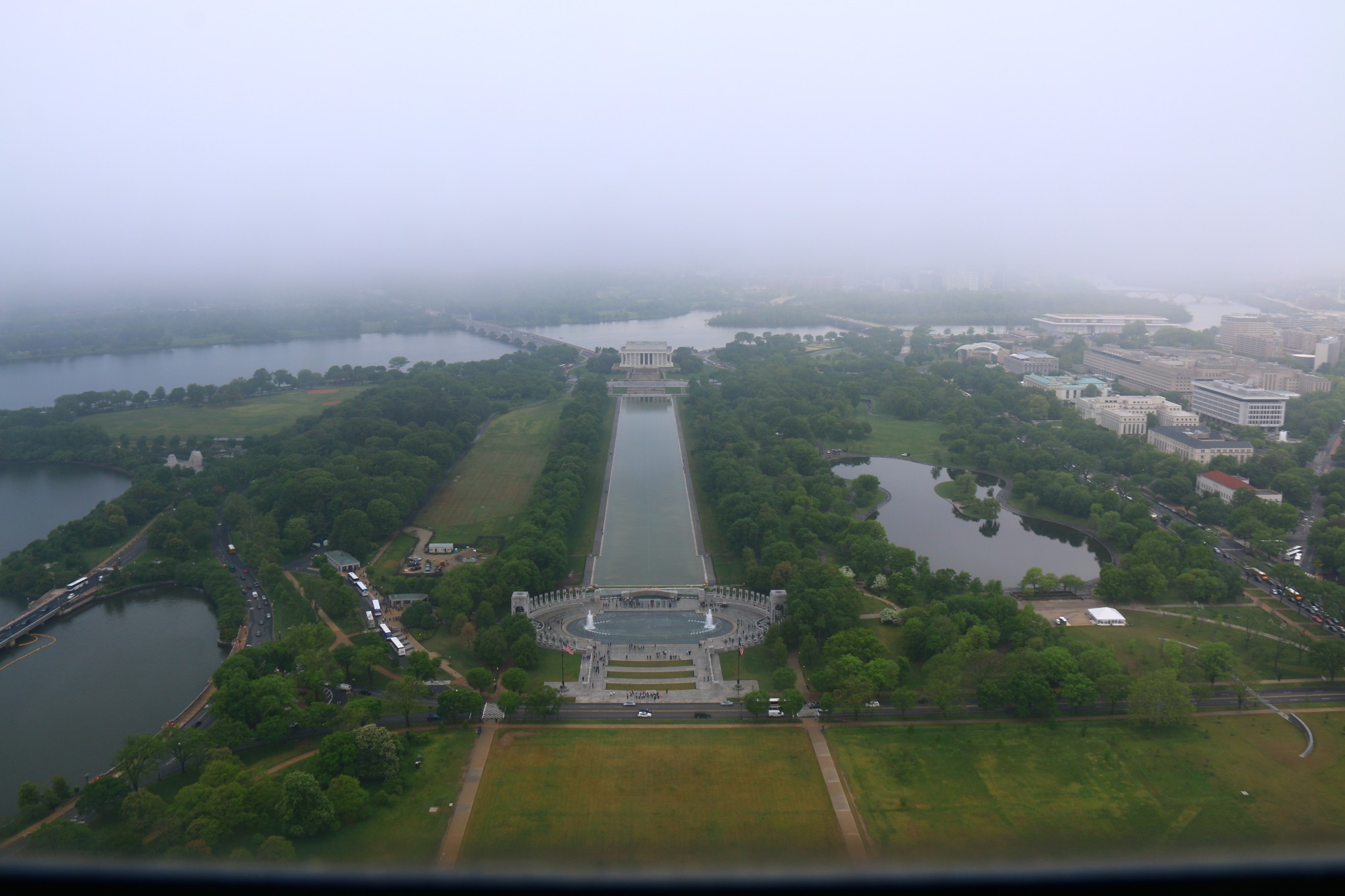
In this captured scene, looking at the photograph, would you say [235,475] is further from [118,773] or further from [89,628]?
[118,773]

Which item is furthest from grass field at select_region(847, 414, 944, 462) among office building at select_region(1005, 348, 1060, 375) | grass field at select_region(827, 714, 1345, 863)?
grass field at select_region(827, 714, 1345, 863)

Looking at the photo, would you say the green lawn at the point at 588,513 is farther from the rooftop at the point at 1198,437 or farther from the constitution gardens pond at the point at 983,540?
the rooftop at the point at 1198,437

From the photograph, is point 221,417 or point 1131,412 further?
point 221,417

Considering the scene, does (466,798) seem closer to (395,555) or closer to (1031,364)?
(395,555)

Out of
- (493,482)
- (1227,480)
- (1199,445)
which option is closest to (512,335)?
(493,482)

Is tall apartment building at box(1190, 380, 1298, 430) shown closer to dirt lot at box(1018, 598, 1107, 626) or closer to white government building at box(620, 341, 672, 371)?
dirt lot at box(1018, 598, 1107, 626)

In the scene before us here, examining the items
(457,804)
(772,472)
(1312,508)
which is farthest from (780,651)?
(1312,508)
